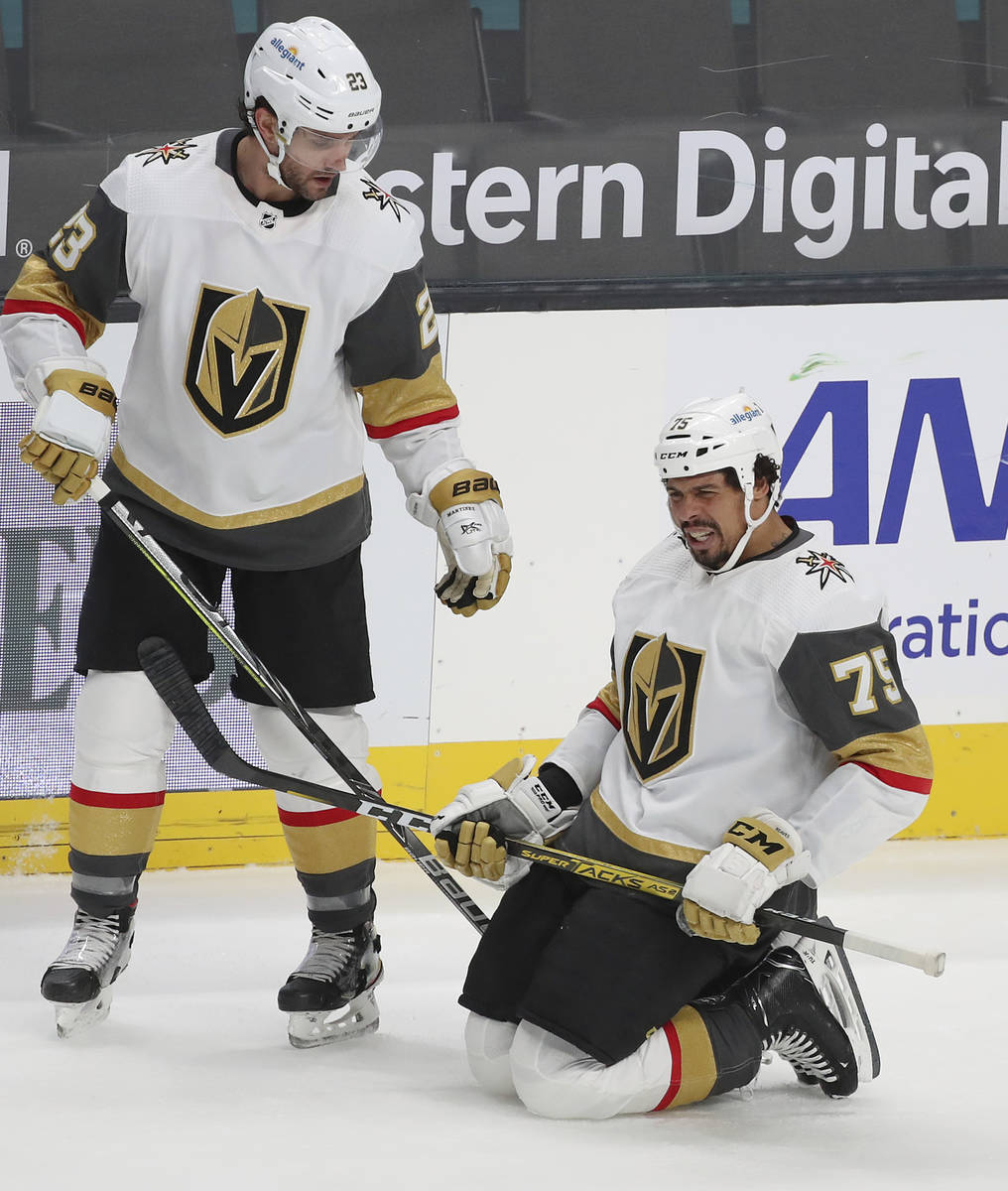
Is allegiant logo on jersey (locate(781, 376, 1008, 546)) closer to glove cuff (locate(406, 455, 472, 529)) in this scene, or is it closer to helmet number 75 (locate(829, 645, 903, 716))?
glove cuff (locate(406, 455, 472, 529))

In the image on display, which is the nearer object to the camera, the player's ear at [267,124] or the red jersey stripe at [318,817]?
the player's ear at [267,124]

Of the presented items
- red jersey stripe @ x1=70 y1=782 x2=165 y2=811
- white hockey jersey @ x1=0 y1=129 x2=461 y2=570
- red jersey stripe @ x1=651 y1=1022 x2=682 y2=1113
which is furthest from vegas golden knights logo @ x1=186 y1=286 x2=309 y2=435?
red jersey stripe @ x1=651 y1=1022 x2=682 y2=1113

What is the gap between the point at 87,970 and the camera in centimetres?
245

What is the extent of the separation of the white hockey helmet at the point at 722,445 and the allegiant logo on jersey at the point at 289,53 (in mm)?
679

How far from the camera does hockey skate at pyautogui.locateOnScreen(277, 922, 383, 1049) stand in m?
2.50

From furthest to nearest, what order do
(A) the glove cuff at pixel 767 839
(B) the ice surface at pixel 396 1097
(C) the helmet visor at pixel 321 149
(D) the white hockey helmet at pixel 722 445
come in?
(C) the helmet visor at pixel 321 149
(D) the white hockey helmet at pixel 722 445
(A) the glove cuff at pixel 767 839
(B) the ice surface at pixel 396 1097

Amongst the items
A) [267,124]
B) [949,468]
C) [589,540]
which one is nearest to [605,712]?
[267,124]

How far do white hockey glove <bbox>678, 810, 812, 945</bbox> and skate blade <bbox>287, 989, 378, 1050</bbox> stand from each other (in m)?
0.66

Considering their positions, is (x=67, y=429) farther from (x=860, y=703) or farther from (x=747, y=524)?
(x=860, y=703)

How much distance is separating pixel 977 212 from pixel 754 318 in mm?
538

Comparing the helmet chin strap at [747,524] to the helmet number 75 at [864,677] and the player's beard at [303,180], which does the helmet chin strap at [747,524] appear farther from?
the player's beard at [303,180]

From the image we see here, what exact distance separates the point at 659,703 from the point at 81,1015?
0.95 m

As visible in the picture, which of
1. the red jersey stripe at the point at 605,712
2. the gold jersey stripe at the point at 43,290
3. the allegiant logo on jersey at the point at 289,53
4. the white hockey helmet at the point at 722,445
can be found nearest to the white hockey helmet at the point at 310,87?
the allegiant logo on jersey at the point at 289,53

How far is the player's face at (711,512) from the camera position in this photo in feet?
7.29
